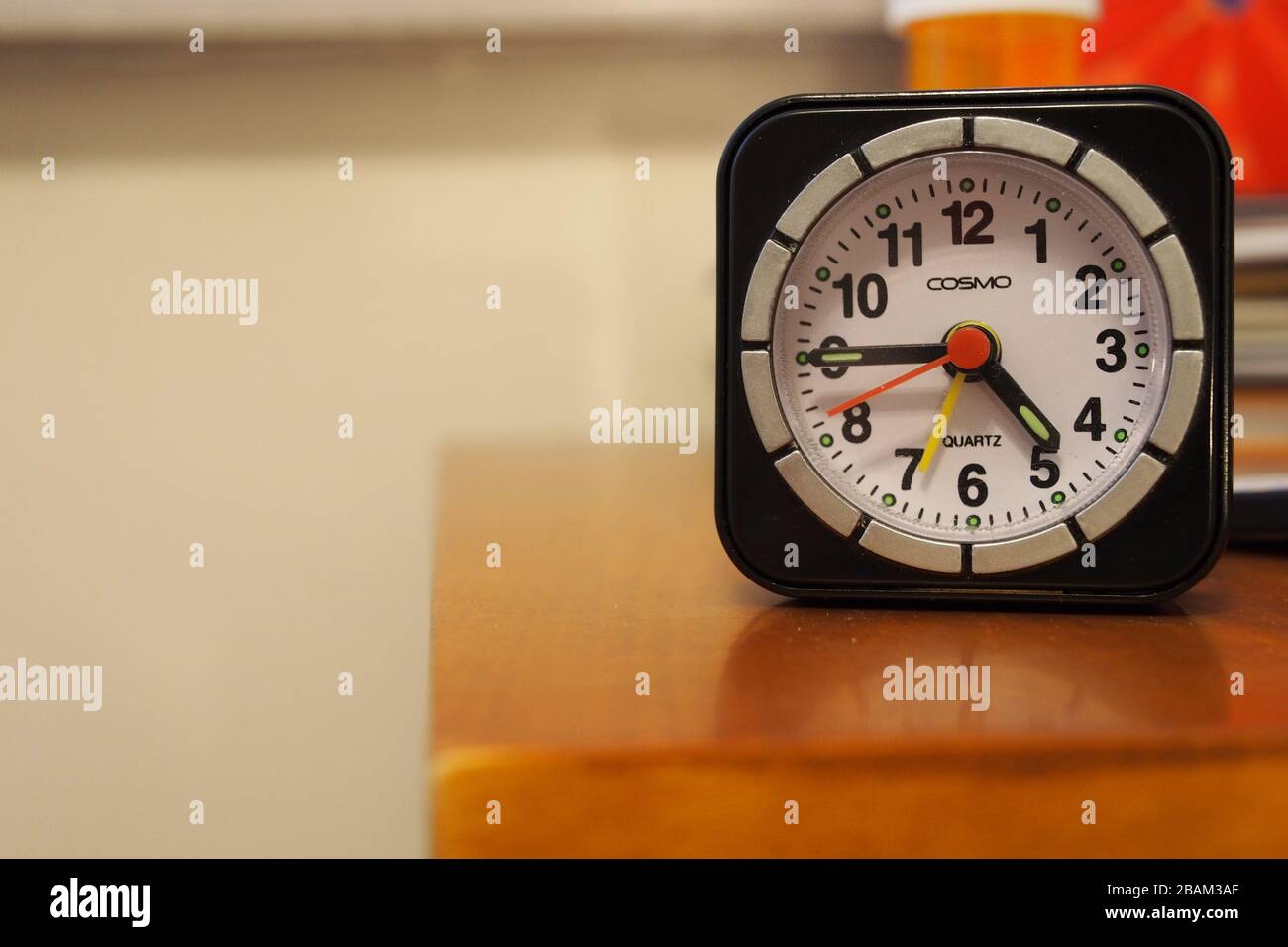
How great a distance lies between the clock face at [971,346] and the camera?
738 millimetres

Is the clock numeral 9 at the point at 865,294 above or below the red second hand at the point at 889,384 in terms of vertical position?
above

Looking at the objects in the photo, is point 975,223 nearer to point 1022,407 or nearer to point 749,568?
point 1022,407

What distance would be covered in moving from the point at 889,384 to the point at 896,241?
0.08 m

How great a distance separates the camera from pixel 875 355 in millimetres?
757

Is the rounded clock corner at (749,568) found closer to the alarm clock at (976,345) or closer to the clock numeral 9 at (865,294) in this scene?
the alarm clock at (976,345)

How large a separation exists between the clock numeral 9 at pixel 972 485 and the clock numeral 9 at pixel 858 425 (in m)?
0.06

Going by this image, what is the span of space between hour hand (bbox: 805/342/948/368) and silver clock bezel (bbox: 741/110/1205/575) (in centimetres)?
3

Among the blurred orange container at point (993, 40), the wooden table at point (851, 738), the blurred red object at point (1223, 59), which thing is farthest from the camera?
the blurred red object at point (1223, 59)

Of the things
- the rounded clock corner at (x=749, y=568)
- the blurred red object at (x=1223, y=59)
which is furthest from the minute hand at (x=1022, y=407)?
the blurred red object at (x=1223, y=59)

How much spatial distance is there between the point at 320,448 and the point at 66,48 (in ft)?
1.65

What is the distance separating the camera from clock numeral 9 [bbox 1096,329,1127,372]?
74 cm

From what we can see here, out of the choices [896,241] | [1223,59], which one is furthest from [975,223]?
[1223,59]

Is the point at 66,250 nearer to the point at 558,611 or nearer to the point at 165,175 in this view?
the point at 165,175
